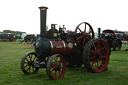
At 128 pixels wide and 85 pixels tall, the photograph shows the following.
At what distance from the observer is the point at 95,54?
5465 millimetres

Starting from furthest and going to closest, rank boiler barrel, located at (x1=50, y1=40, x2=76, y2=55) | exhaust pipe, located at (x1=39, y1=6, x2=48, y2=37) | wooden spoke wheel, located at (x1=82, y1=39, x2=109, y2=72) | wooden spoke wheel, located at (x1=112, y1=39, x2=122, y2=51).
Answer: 1. wooden spoke wheel, located at (x1=112, y1=39, x2=122, y2=51)
2. wooden spoke wheel, located at (x1=82, y1=39, x2=109, y2=72)
3. boiler barrel, located at (x1=50, y1=40, x2=76, y2=55)
4. exhaust pipe, located at (x1=39, y1=6, x2=48, y2=37)

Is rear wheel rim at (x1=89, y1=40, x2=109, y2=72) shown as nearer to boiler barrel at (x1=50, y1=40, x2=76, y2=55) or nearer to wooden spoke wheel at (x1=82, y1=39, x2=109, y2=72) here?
wooden spoke wheel at (x1=82, y1=39, x2=109, y2=72)

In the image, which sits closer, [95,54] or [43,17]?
[43,17]

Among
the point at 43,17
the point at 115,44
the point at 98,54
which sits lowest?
the point at 98,54

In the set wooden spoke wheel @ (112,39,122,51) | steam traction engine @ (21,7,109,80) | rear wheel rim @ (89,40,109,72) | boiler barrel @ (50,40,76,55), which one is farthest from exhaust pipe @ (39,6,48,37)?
wooden spoke wheel @ (112,39,122,51)

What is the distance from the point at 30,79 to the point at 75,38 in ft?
6.58

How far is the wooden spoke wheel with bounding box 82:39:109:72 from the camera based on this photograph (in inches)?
200

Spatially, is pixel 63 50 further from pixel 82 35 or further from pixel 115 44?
pixel 115 44

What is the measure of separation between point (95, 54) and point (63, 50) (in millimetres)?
1168

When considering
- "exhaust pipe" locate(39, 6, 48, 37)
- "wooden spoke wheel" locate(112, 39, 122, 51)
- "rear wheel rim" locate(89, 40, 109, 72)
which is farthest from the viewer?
"wooden spoke wheel" locate(112, 39, 122, 51)

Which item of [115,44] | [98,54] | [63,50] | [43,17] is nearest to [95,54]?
[98,54]

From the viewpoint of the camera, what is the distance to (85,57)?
5.07m

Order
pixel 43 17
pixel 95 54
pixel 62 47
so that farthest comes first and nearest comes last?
pixel 95 54
pixel 62 47
pixel 43 17

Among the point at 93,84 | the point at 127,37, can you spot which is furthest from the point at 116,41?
the point at 127,37
